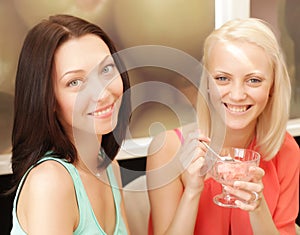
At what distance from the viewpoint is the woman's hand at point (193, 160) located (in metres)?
1.57

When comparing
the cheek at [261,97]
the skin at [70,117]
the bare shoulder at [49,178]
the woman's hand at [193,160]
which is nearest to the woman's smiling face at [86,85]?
the skin at [70,117]

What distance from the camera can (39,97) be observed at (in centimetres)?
130

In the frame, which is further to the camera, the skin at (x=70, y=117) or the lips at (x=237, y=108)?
the lips at (x=237, y=108)

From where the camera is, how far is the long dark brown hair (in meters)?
1.30

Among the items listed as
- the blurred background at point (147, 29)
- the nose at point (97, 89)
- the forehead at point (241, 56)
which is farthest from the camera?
the blurred background at point (147, 29)

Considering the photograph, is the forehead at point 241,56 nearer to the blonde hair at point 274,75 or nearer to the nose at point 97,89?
the blonde hair at point 274,75

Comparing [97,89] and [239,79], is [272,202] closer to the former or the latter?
[239,79]

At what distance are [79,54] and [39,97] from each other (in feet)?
0.49

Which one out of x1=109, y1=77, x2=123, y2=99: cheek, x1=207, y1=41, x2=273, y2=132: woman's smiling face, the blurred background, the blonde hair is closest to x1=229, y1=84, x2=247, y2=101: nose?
x1=207, y1=41, x2=273, y2=132: woman's smiling face

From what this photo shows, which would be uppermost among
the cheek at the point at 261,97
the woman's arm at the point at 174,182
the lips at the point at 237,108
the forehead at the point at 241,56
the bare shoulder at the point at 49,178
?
the forehead at the point at 241,56

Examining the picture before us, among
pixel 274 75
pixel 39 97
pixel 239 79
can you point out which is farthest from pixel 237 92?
pixel 39 97

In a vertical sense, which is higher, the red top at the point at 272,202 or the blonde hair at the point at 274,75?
the blonde hair at the point at 274,75

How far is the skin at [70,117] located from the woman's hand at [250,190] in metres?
0.39

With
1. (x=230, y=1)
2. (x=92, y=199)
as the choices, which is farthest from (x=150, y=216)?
(x=230, y=1)
